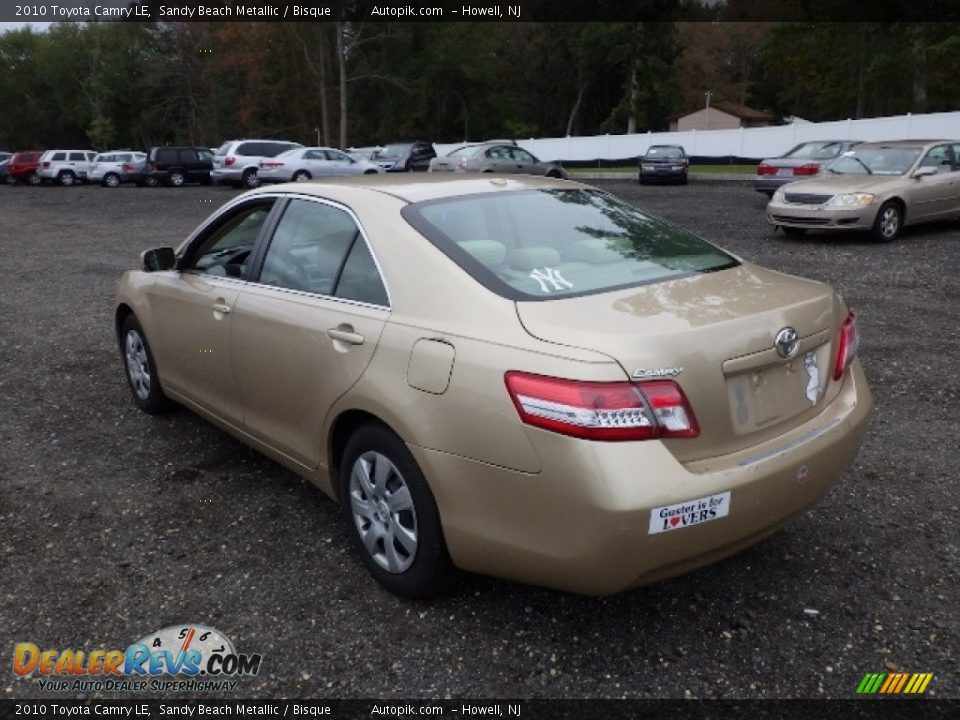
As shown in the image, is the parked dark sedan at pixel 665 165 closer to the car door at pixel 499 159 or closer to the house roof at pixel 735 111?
the car door at pixel 499 159

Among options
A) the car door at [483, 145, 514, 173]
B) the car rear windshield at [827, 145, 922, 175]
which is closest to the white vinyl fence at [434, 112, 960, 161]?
the car door at [483, 145, 514, 173]

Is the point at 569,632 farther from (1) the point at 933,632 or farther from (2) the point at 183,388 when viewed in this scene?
(2) the point at 183,388

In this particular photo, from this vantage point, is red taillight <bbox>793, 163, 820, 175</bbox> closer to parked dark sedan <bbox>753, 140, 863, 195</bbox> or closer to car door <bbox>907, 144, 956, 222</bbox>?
parked dark sedan <bbox>753, 140, 863, 195</bbox>

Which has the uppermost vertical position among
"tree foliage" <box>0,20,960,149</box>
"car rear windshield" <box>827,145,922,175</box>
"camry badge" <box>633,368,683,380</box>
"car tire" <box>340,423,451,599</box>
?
"tree foliage" <box>0,20,960,149</box>

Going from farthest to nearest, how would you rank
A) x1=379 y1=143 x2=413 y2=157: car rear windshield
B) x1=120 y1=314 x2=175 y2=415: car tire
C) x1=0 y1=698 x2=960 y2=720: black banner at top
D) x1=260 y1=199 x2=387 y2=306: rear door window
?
x1=379 y1=143 x2=413 y2=157: car rear windshield
x1=120 y1=314 x2=175 y2=415: car tire
x1=260 y1=199 x2=387 y2=306: rear door window
x1=0 y1=698 x2=960 y2=720: black banner at top

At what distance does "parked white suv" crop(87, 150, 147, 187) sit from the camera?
111ft

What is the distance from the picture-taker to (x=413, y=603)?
3223 mm

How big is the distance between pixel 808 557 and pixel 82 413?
448 cm

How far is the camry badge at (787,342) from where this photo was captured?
2834 mm

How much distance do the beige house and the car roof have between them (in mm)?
70523

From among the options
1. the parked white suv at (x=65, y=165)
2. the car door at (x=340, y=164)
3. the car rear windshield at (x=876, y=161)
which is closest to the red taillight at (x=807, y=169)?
the car rear windshield at (x=876, y=161)

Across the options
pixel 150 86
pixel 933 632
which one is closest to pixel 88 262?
pixel 933 632

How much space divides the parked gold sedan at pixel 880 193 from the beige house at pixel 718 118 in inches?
2358

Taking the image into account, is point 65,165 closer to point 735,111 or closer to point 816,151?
point 816,151
